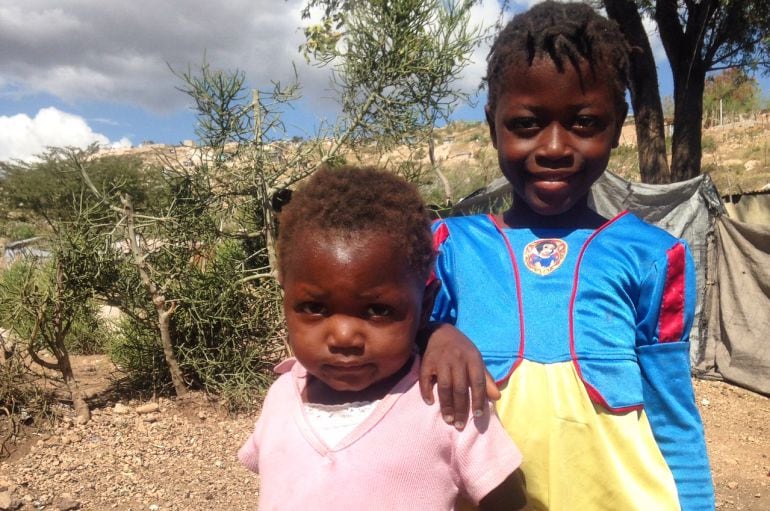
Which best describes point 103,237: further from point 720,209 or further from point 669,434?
point 720,209

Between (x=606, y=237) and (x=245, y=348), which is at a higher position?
(x=606, y=237)

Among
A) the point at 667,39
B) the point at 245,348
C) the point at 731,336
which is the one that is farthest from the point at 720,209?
the point at 245,348

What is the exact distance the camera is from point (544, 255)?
128cm

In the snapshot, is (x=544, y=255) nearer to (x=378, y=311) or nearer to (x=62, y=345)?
(x=378, y=311)

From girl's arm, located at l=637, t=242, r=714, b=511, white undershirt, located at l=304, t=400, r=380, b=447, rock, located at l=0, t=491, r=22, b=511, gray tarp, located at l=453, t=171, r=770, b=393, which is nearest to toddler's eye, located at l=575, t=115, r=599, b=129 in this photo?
girl's arm, located at l=637, t=242, r=714, b=511

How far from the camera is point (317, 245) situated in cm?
108

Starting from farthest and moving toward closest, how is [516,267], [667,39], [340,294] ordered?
1. [667,39]
2. [516,267]
3. [340,294]

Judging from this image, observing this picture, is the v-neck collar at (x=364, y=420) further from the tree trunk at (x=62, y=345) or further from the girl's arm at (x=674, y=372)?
the tree trunk at (x=62, y=345)

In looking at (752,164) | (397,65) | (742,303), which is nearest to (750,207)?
(742,303)

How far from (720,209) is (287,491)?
6299 mm

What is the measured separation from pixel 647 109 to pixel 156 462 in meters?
6.46

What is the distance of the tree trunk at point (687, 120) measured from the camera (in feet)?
25.0

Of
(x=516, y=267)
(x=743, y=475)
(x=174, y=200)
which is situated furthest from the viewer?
(x=743, y=475)

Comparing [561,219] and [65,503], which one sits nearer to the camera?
[561,219]
